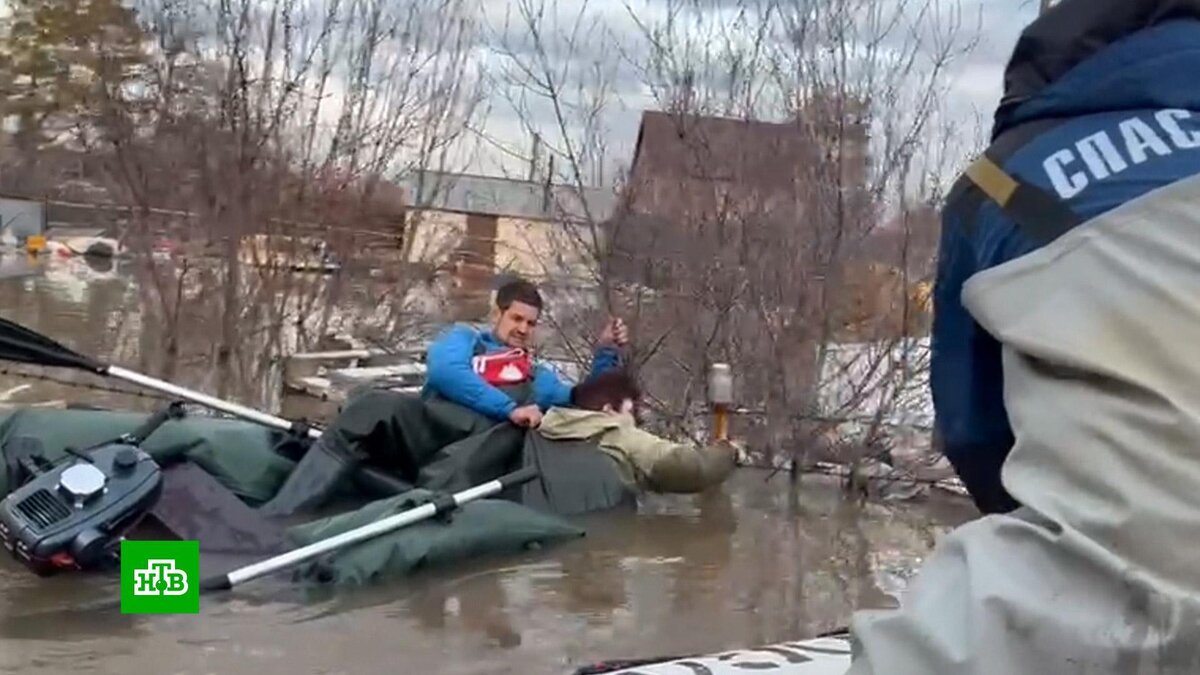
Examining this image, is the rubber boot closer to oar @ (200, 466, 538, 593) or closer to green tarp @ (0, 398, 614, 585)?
green tarp @ (0, 398, 614, 585)

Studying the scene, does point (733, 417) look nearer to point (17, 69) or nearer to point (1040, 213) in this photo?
point (1040, 213)

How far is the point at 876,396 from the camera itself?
8.39 meters

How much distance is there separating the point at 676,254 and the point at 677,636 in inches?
158

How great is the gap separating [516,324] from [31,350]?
2.36 meters

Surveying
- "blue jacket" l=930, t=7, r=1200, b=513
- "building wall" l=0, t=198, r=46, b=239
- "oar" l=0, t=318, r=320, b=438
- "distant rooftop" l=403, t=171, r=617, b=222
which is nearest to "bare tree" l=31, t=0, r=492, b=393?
"distant rooftop" l=403, t=171, r=617, b=222

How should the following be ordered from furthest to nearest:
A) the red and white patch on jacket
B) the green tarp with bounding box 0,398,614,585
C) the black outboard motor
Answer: the red and white patch on jacket
the green tarp with bounding box 0,398,614,585
the black outboard motor

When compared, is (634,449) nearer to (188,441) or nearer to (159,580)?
(188,441)

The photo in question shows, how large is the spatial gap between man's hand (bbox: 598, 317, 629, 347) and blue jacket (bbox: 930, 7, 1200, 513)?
22.6ft

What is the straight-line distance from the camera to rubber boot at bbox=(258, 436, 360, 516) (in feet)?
21.4

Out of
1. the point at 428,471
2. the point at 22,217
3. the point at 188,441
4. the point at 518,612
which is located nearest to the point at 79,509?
the point at 188,441

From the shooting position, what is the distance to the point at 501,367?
7402 millimetres

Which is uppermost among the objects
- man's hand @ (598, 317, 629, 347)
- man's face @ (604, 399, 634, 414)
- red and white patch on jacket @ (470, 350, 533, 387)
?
man's hand @ (598, 317, 629, 347)

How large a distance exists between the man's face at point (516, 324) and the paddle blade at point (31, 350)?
2.04 m

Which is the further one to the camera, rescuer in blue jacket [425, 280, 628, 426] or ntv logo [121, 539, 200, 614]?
rescuer in blue jacket [425, 280, 628, 426]
